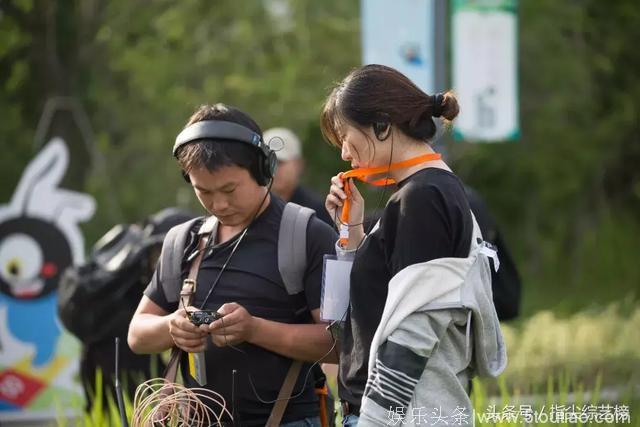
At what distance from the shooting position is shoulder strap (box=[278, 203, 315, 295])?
12.1ft

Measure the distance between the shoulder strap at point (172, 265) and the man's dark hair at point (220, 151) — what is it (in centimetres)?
23

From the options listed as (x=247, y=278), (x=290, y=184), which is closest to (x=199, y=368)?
(x=247, y=278)

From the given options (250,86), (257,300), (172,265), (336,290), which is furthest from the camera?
(250,86)

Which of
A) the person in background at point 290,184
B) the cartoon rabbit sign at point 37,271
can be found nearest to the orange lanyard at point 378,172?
the person in background at point 290,184

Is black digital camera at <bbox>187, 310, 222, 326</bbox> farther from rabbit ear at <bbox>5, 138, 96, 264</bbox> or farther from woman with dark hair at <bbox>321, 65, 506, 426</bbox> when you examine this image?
rabbit ear at <bbox>5, 138, 96, 264</bbox>

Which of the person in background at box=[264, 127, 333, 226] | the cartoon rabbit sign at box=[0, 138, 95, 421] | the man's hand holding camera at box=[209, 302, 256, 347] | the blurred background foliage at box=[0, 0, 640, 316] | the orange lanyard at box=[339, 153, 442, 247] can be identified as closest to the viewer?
the orange lanyard at box=[339, 153, 442, 247]

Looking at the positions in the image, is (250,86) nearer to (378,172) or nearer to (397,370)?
(378,172)

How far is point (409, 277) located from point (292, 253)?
624 millimetres

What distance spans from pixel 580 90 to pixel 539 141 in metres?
1.02

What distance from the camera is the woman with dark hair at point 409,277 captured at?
314cm

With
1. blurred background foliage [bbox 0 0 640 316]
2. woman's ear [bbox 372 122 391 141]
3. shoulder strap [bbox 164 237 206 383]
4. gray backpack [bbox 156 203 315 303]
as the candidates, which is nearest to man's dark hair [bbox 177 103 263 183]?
→ gray backpack [bbox 156 203 315 303]

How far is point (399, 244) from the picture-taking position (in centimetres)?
318

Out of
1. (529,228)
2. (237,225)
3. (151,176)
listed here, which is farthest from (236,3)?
Result: (237,225)

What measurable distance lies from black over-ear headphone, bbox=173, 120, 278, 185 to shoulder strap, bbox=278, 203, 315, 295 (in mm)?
171
